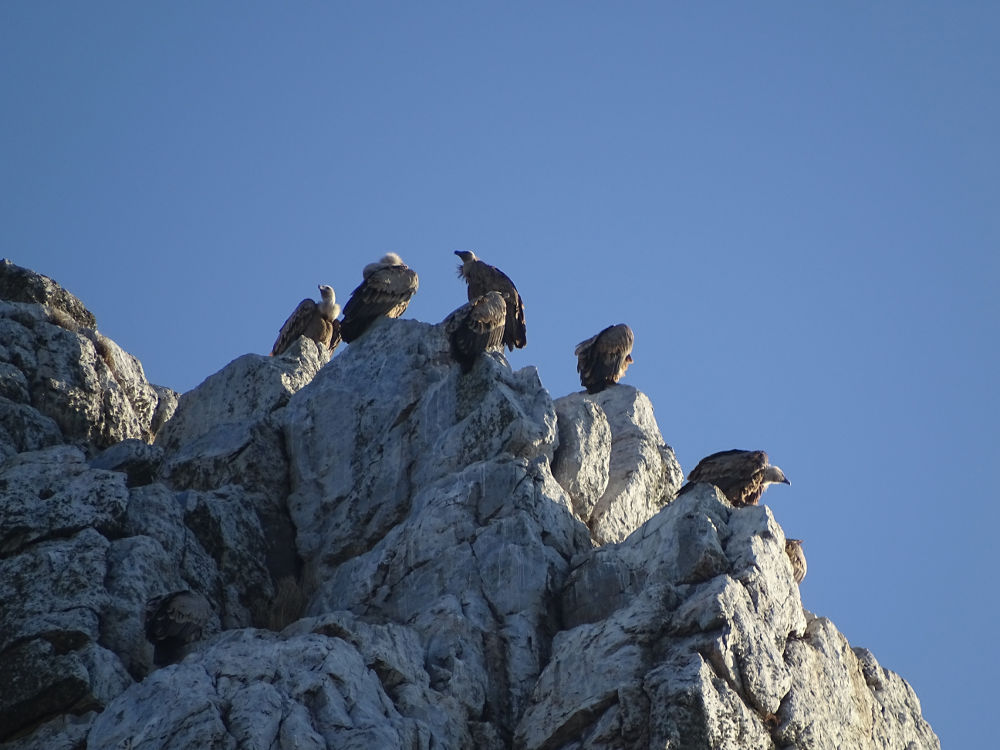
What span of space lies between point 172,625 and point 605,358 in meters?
12.8

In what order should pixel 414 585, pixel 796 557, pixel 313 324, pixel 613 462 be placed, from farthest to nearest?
pixel 313 324 → pixel 613 462 → pixel 796 557 → pixel 414 585

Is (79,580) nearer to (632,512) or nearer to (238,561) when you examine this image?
(238,561)

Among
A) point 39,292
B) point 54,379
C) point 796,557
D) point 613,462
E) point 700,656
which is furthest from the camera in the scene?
point 39,292

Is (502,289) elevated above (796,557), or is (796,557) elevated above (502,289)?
(502,289)

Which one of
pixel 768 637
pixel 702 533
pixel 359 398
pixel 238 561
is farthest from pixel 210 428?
pixel 768 637

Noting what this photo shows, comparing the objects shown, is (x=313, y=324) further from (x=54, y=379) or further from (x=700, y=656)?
(x=700, y=656)

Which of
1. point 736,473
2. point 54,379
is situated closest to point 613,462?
point 736,473

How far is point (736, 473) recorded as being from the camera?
2738 centimetres

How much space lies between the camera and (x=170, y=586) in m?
23.7

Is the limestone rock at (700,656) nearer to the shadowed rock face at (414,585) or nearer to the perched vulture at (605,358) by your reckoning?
the shadowed rock face at (414,585)

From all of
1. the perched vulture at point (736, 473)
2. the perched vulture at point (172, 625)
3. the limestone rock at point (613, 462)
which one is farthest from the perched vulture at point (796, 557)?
the perched vulture at point (172, 625)

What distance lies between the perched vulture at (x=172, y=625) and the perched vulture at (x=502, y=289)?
10.9 meters

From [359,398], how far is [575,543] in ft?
20.3

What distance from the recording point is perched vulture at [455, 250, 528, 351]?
32.5 metres
